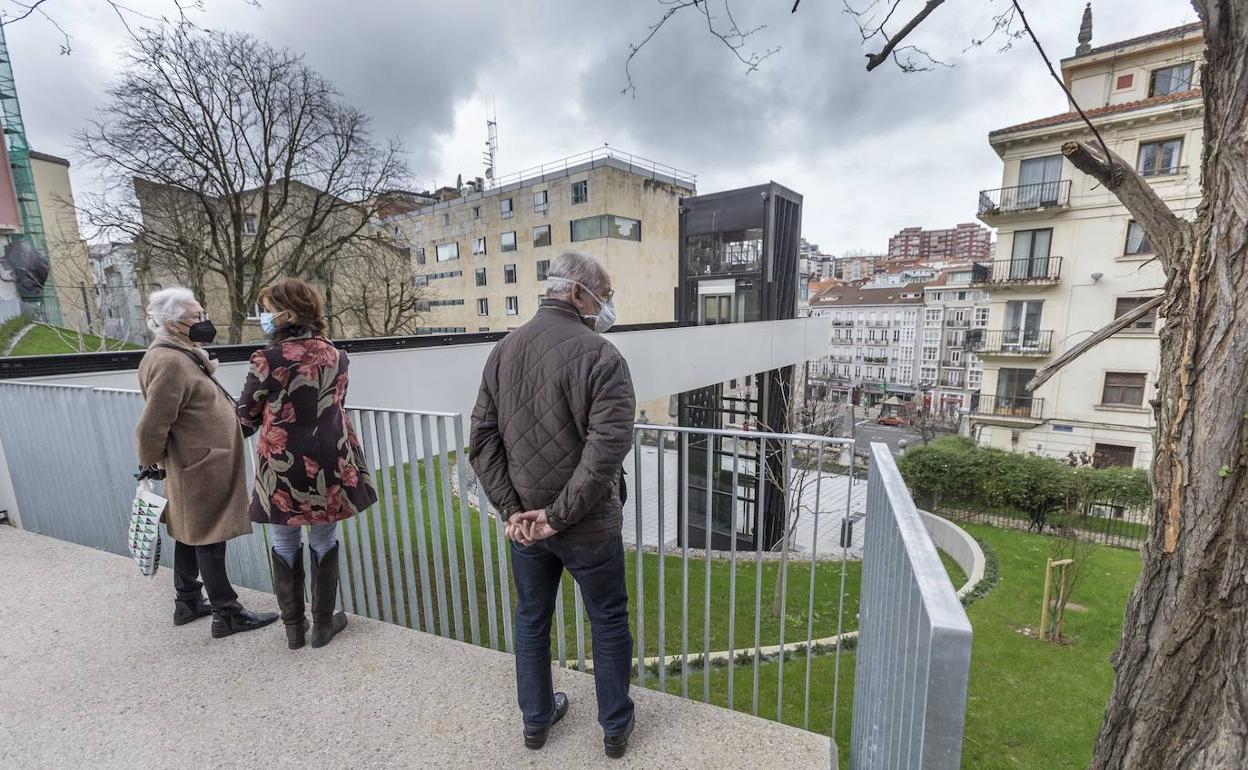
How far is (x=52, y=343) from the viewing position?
1473 centimetres

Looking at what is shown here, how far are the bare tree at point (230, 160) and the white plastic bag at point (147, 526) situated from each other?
11656mm

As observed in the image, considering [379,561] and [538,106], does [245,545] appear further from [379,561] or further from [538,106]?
[538,106]

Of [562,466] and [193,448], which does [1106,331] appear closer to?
[562,466]

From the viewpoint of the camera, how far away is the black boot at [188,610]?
2574 millimetres

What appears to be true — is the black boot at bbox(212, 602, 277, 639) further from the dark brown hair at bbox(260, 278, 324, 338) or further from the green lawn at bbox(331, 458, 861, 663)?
the dark brown hair at bbox(260, 278, 324, 338)

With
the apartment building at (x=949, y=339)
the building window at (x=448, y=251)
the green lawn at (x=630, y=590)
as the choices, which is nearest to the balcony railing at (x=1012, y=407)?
the green lawn at (x=630, y=590)

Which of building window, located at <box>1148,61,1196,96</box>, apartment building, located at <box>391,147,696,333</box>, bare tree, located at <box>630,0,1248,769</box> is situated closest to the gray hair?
bare tree, located at <box>630,0,1248,769</box>

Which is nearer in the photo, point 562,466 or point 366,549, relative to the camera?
point 562,466

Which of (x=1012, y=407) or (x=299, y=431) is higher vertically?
(x=299, y=431)

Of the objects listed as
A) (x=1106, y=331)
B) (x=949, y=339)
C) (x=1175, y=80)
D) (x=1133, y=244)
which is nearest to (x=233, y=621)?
(x=1106, y=331)

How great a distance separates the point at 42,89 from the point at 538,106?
37.5 feet

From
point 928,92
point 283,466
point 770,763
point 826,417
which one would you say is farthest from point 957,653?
point 826,417

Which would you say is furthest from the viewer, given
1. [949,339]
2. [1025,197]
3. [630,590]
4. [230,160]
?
[949,339]

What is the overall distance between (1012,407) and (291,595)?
68.4 feet
